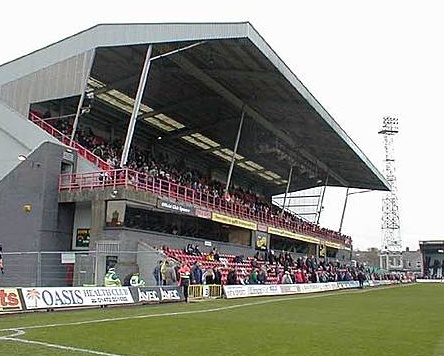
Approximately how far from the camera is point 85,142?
38.8 m

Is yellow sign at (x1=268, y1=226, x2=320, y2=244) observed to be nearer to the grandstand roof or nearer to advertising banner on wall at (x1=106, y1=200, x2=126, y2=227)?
the grandstand roof

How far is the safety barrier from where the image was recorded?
92.9 ft

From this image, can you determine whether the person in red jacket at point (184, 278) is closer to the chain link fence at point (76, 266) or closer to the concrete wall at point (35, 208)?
the chain link fence at point (76, 266)

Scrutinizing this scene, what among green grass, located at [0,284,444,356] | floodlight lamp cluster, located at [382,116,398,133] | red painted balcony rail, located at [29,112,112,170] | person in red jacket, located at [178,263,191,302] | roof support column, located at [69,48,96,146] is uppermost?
floodlight lamp cluster, located at [382,116,398,133]

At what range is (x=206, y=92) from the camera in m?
42.7

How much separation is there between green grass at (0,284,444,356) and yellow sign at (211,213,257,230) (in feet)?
62.7

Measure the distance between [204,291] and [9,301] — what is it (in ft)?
38.7

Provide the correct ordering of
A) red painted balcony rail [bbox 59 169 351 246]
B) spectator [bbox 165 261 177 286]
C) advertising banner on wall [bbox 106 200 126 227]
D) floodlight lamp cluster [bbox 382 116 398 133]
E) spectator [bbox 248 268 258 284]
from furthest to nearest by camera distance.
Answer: floodlight lamp cluster [bbox 382 116 398 133]
spectator [bbox 248 268 258 284]
red painted balcony rail [bbox 59 169 351 246]
advertising banner on wall [bbox 106 200 126 227]
spectator [bbox 165 261 177 286]

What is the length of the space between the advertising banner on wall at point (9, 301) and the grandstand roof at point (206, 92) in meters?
17.5

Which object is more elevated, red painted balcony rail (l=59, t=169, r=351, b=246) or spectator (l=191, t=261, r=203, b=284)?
red painted balcony rail (l=59, t=169, r=351, b=246)

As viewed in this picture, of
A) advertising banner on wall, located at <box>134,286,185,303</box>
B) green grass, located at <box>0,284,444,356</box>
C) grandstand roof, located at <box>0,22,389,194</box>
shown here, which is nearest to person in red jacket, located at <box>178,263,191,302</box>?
advertising banner on wall, located at <box>134,286,185,303</box>

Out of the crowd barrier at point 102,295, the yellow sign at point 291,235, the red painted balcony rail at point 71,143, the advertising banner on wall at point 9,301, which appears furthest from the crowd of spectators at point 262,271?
the advertising banner on wall at point 9,301

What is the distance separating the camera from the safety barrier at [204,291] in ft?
92.9

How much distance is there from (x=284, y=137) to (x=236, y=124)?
254 inches
